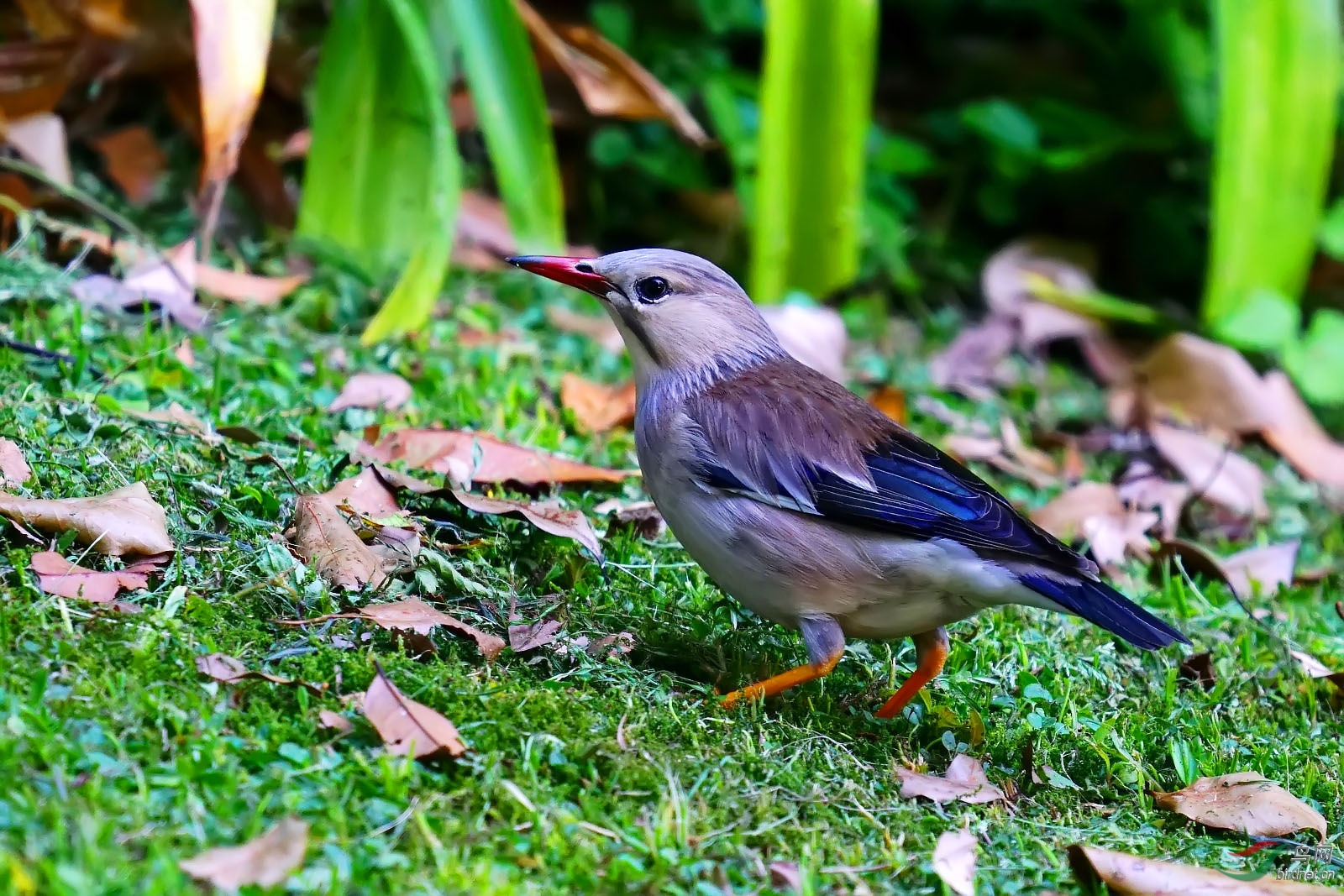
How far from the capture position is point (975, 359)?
6977 mm

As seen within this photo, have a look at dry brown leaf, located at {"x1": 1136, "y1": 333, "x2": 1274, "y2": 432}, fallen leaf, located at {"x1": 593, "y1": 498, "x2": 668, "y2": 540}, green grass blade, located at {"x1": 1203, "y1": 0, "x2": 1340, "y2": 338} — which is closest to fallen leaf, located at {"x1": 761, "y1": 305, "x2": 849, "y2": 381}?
dry brown leaf, located at {"x1": 1136, "y1": 333, "x2": 1274, "y2": 432}

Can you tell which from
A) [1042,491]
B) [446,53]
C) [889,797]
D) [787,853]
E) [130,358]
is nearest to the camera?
[787,853]

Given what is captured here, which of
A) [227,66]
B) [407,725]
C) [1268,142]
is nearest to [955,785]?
[407,725]

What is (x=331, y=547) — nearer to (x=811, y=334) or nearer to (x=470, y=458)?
(x=470, y=458)

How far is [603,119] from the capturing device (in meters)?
7.27

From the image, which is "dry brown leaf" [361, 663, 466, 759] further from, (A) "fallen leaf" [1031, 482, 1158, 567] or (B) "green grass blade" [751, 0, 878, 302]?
(B) "green grass blade" [751, 0, 878, 302]

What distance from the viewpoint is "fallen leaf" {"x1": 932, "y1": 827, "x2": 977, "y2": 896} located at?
9.57 feet

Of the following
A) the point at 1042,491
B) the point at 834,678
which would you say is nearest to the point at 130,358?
the point at 834,678

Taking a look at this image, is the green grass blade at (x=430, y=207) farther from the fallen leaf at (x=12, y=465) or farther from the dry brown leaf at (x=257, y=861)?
the dry brown leaf at (x=257, y=861)

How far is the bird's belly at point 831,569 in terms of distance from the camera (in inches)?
143

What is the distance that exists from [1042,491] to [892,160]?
247cm

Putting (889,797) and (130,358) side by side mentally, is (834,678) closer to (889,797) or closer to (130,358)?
(889,797)

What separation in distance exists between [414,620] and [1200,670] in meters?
2.38

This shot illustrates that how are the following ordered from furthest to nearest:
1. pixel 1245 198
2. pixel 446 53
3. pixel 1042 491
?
pixel 1245 198 → pixel 446 53 → pixel 1042 491
